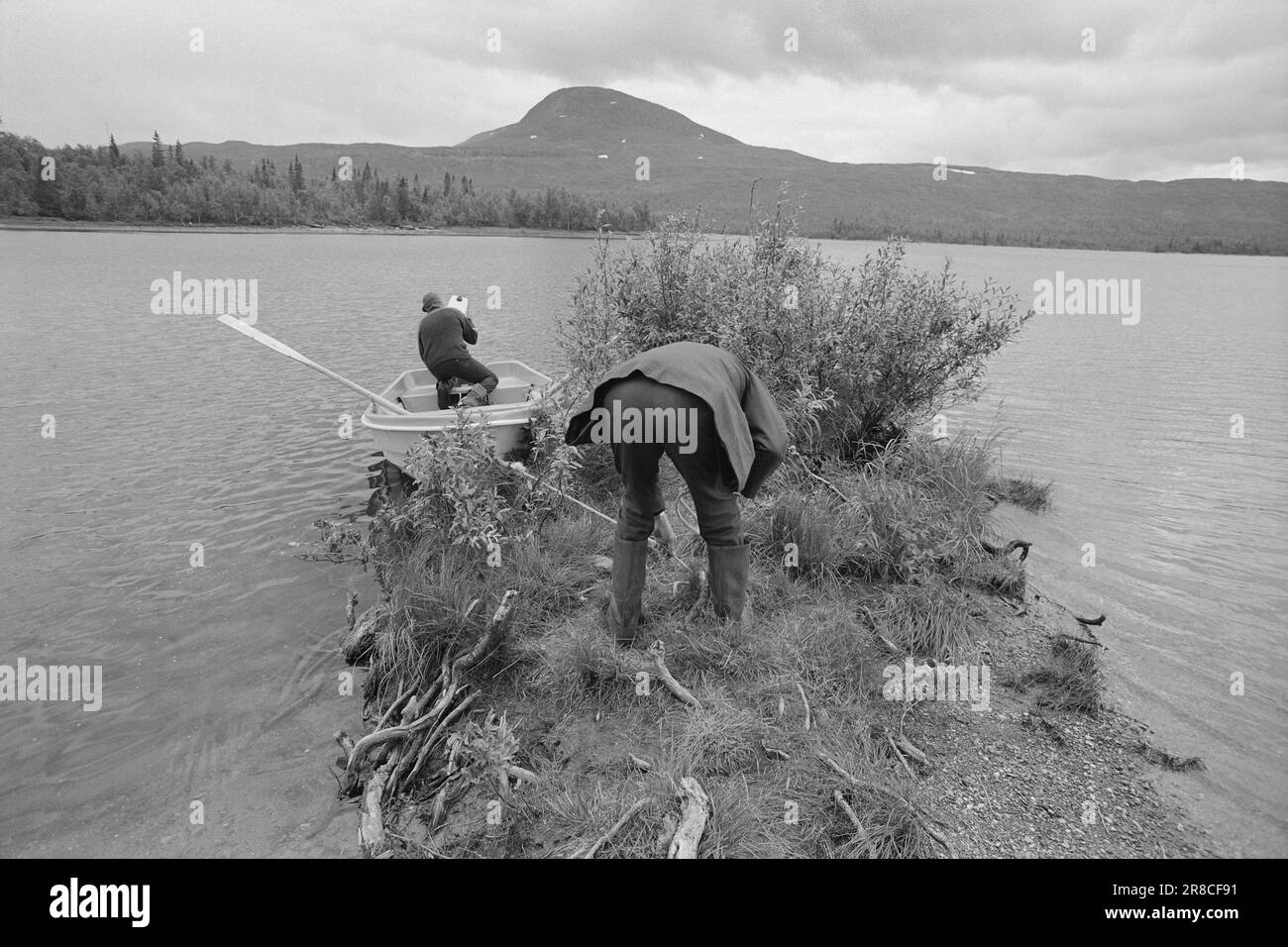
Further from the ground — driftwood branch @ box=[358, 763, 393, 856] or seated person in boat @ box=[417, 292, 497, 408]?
seated person in boat @ box=[417, 292, 497, 408]

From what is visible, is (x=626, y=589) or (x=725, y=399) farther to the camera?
(x=626, y=589)

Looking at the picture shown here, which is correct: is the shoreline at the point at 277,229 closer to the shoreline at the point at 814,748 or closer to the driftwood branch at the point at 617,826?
the shoreline at the point at 814,748

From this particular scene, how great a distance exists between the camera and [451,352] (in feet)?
33.8

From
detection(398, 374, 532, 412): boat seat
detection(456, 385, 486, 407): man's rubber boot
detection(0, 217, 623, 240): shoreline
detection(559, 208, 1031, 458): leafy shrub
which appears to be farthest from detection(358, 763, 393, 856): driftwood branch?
detection(0, 217, 623, 240): shoreline

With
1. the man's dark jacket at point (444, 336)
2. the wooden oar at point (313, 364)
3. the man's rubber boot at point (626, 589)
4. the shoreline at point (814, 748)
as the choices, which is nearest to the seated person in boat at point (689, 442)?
the man's rubber boot at point (626, 589)

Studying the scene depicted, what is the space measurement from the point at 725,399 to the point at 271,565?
576 centimetres

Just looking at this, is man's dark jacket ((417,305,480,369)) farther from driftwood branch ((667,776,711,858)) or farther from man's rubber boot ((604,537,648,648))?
driftwood branch ((667,776,711,858))

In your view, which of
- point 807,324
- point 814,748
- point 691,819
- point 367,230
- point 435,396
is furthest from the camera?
point 367,230

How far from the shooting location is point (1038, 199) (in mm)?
187250

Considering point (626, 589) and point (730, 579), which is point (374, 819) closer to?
point (626, 589)

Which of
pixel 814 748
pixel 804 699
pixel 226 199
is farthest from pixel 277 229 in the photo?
pixel 814 748

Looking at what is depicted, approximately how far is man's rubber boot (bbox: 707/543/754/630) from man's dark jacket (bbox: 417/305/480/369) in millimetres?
6648

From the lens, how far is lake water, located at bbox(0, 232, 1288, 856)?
14.7 ft

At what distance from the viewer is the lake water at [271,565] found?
447 cm
